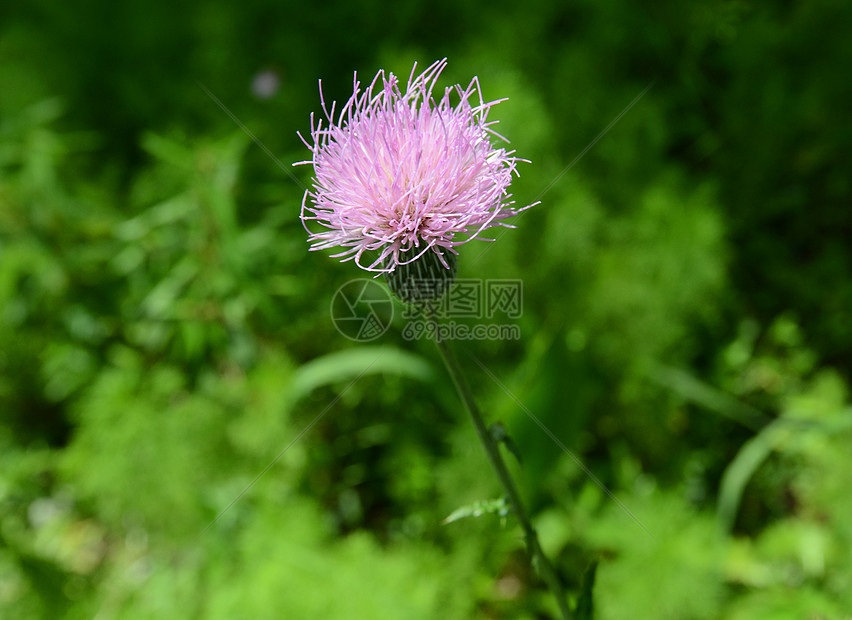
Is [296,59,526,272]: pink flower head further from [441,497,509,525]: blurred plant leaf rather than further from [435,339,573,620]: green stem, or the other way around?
[441,497,509,525]: blurred plant leaf

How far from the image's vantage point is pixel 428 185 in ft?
2.33

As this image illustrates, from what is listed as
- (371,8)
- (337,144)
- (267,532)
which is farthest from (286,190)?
(337,144)

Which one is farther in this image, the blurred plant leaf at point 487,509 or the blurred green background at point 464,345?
the blurred green background at point 464,345

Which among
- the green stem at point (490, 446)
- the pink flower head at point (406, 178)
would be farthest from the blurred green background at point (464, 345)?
the pink flower head at point (406, 178)

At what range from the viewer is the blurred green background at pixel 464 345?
1.42m

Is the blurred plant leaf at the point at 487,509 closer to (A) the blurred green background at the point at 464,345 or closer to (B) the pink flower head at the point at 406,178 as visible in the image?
(B) the pink flower head at the point at 406,178

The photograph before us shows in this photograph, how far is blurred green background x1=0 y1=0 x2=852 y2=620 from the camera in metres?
1.42

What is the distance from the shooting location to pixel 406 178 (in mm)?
719

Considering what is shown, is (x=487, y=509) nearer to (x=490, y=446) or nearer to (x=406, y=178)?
(x=490, y=446)

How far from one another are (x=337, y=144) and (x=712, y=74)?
1.82m

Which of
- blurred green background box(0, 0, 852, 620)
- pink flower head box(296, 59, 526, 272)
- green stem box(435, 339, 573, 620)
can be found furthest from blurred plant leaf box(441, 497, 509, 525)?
blurred green background box(0, 0, 852, 620)


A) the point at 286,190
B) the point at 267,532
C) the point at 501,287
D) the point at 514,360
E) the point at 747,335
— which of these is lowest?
the point at 267,532

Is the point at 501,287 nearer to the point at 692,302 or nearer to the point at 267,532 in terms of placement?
the point at 692,302

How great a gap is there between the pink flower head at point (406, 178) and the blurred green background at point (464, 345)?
588 mm
